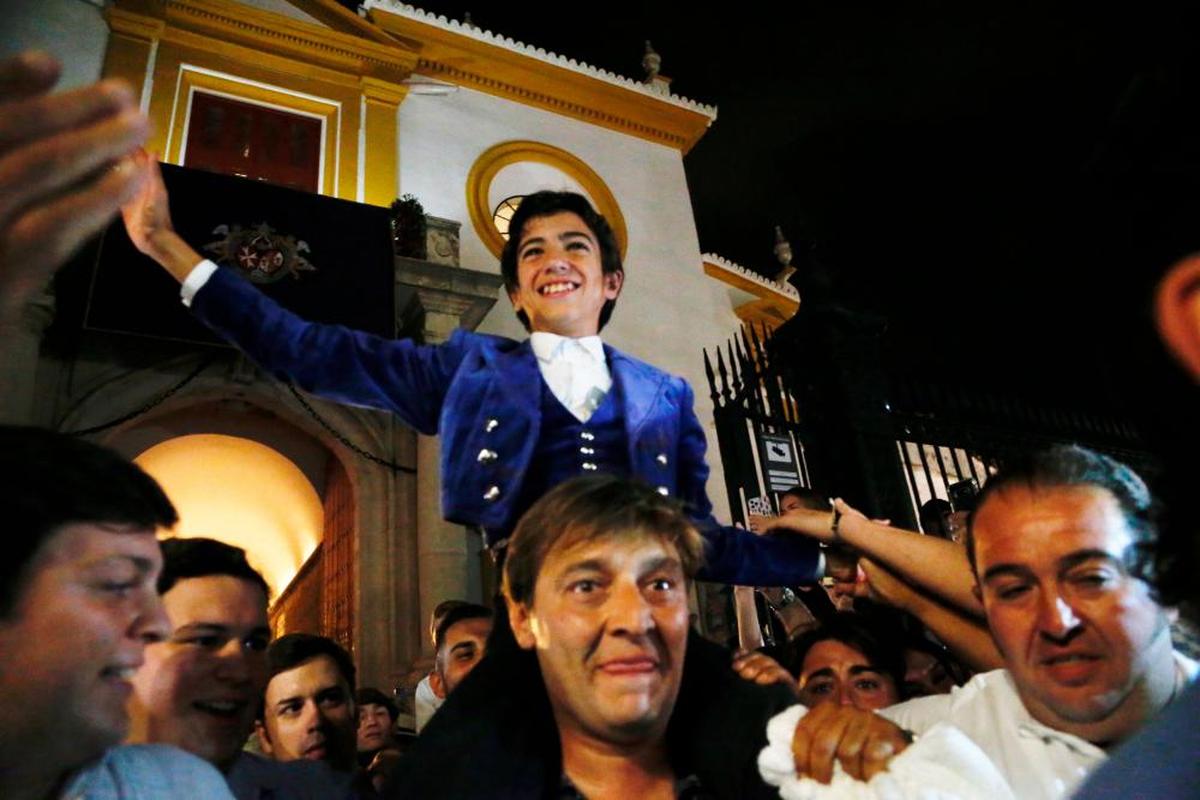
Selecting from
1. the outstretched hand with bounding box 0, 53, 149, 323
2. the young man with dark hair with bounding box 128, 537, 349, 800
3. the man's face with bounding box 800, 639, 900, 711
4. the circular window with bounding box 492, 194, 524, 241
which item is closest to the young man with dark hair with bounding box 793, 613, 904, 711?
the man's face with bounding box 800, 639, 900, 711

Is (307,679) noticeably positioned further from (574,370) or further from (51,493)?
(51,493)

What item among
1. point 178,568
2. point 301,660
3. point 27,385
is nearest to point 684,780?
point 178,568

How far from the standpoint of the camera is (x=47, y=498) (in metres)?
1.48

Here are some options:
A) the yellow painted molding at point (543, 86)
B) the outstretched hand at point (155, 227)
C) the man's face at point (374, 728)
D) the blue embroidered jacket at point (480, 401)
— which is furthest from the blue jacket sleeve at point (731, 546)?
the yellow painted molding at point (543, 86)

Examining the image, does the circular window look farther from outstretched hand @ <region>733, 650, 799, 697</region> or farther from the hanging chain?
outstretched hand @ <region>733, 650, 799, 697</region>

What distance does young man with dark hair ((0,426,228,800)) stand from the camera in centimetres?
134

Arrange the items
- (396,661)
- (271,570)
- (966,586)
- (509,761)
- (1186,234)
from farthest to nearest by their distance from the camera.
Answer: (271,570)
(396,661)
(966,586)
(509,761)
(1186,234)

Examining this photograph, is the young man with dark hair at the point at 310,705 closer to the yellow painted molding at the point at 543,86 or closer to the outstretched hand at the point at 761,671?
the outstretched hand at the point at 761,671

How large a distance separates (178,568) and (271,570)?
1124 cm

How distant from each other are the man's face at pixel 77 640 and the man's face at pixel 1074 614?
5.61 feet

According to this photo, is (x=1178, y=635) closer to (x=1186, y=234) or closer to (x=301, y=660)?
(x=1186, y=234)

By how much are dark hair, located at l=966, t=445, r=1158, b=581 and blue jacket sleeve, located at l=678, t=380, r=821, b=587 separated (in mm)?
437

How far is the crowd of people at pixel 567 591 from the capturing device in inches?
45.9

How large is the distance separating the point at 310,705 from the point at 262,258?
18.1 feet
